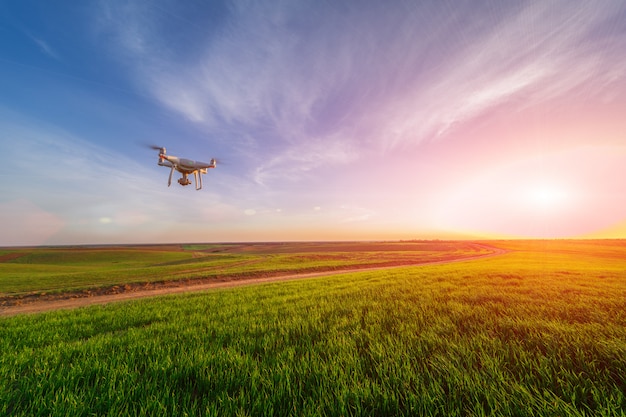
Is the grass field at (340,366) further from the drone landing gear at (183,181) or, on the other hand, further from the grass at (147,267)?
the grass at (147,267)

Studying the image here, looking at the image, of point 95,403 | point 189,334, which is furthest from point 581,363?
point 189,334

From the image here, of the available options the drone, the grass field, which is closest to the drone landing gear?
the drone

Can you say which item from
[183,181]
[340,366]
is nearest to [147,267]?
[183,181]

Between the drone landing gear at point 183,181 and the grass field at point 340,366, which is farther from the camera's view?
the drone landing gear at point 183,181

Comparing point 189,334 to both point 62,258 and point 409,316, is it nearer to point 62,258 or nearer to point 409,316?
point 409,316

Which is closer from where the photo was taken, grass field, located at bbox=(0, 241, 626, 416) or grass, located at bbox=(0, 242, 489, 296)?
grass field, located at bbox=(0, 241, 626, 416)

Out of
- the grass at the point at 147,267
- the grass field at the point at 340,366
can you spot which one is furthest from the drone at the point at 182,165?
the grass field at the point at 340,366

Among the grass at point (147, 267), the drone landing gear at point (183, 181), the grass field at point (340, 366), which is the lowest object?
the grass at point (147, 267)

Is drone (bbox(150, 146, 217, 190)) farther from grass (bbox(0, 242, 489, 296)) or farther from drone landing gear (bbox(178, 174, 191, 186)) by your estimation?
grass (bbox(0, 242, 489, 296))

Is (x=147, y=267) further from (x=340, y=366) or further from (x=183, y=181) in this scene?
(x=340, y=366)

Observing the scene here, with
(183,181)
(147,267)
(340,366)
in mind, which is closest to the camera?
(340,366)

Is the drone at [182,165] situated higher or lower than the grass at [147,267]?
higher
